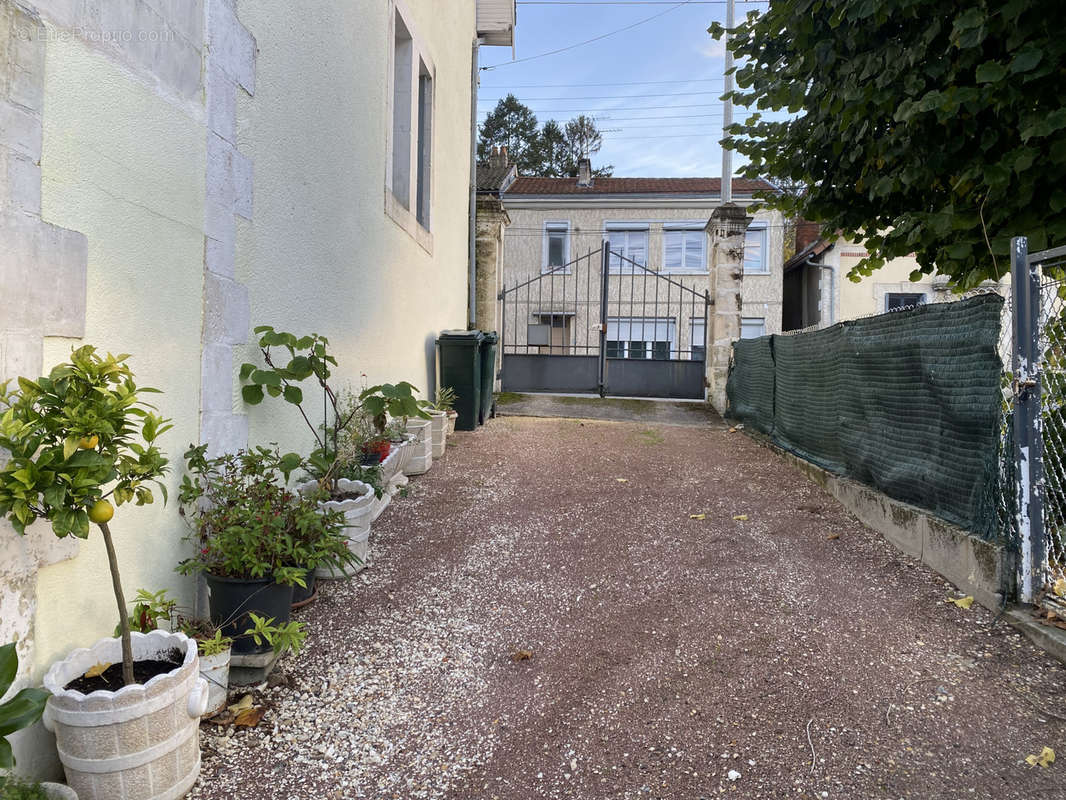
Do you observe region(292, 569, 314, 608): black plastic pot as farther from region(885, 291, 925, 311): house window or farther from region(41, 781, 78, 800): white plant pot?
region(885, 291, 925, 311): house window

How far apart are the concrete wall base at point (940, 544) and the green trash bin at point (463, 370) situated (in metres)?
4.02

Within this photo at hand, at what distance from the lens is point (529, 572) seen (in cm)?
380

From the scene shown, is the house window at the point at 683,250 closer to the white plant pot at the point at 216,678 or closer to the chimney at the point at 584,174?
the chimney at the point at 584,174

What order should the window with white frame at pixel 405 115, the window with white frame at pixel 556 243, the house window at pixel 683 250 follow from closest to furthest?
1. the window with white frame at pixel 405 115
2. the house window at pixel 683 250
3. the window with white frame at pixel 556 243

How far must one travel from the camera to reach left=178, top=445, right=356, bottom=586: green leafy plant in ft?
8.45

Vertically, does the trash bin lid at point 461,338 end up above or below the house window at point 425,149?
below

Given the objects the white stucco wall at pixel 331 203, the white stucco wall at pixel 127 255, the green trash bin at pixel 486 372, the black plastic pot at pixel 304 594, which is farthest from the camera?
the green trash bin at pixel 486 372

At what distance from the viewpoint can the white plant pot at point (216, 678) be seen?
2.32 meters

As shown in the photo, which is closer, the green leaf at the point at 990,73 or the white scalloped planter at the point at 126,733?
the white scalloped planter at the point at 126,733

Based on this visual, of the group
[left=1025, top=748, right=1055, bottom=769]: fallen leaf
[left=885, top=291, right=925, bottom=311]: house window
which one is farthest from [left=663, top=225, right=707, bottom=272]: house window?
[left=1025, top=748, right=1055, bottom=769]: fallen leaf

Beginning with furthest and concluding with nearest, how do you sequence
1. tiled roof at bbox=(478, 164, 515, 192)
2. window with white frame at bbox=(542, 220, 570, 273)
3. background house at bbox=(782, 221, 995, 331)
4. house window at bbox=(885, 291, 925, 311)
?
window with white frame at bbox=(542, 220, 570, 273)
house window at bbox=(885, 291, 925, 311)
background house at bbox=(782, 221, 995, 331)
tiled roof at bbox=(478, 164, 515, 192)

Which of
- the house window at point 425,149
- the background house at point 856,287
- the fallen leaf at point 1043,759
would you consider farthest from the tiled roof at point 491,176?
the fallen leaf at point 1043,759

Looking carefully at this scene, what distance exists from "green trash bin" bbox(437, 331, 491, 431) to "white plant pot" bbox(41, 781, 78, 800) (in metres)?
5.96

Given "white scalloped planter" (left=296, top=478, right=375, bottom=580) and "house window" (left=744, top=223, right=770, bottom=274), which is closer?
"white scalloped planter" (left=296, top=478, right=375, bottom=580)
